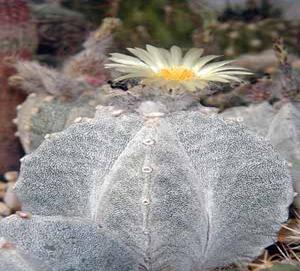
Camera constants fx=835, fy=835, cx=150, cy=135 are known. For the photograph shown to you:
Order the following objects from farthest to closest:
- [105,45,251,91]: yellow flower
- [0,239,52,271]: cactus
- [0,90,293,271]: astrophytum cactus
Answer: [105,45,251,91]: yellow flower, [0,90,293,271]: astrophytum cactus, [0,239,52,271]: cactus

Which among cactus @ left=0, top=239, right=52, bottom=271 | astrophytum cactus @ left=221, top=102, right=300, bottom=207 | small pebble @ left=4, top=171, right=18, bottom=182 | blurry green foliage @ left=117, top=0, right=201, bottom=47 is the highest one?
blurry green foliage @ left=117, top=0, right=201, bottom=47

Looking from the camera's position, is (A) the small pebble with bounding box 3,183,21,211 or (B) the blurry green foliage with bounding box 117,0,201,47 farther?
(B) the blurry green foliage with bounding box 117,0,201,47

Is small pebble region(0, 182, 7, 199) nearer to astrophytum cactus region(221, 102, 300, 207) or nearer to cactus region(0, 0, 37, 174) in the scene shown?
cactus region(0, 0, 37, 174)

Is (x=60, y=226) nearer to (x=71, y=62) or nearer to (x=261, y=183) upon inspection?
(x=261, y=183)

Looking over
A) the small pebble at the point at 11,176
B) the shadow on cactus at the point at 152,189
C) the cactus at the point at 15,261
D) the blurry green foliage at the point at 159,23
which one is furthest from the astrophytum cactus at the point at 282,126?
the small pebble at the point at 11,176

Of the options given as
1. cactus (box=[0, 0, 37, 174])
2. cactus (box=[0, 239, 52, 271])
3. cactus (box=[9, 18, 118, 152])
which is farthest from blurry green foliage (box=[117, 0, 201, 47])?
cactus (box=[0, 239, 52, 271])

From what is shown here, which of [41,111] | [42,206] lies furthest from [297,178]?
[41,111]
